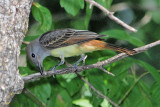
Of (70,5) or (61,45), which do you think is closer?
(70,5)

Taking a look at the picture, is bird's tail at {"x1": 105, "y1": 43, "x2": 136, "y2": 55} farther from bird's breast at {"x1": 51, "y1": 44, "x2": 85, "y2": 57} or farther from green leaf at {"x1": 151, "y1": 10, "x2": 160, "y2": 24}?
green leaf at {"x1": 151, "y1": 10, "x2": 160, "y2": 24}

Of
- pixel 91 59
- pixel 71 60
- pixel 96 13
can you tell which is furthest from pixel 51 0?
pixel 91 59

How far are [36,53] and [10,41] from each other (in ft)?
5.74

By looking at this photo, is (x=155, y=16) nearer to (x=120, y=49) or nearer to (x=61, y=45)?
(x=61, y=45)

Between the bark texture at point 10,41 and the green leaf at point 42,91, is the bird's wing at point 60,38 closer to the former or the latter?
the green leaf at point 42,91

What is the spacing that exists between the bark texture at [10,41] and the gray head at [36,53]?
120 centimetres

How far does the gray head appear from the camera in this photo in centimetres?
585

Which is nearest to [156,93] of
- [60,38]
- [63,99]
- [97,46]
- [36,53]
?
[97,46]

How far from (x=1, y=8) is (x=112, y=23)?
5.31 m

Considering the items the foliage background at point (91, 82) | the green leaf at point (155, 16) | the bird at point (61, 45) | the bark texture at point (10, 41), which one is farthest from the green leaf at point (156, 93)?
the green leaf at point (155, 16)

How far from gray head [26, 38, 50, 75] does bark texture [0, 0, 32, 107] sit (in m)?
1.20

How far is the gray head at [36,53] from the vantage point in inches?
230

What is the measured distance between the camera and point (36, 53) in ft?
20.1

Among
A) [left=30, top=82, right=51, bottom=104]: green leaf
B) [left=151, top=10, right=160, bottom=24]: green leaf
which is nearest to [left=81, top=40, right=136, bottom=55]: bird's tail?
[left=30, top=82, right=51, bottom=104]: green leaf
